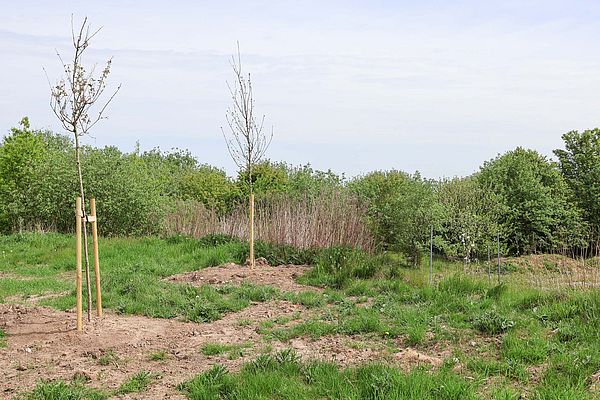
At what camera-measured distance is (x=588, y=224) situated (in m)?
16.9

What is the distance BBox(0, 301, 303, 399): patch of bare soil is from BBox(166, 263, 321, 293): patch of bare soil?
166 centimetres

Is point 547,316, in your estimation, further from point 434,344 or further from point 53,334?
point 53,334

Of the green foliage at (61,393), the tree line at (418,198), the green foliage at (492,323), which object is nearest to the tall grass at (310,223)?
the tree line at (418,198)

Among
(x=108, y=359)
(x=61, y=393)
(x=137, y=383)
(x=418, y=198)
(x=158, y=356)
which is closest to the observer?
(x=61, y=393)

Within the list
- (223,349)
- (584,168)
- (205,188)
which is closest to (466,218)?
(584,168)

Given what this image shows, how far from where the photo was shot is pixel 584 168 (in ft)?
58.9

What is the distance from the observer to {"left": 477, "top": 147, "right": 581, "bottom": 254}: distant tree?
1580 cm

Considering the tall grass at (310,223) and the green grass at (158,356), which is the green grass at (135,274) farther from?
the green grass at (158,356)

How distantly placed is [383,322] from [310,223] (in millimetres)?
5401

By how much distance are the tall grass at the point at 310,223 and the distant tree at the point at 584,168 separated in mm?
7639

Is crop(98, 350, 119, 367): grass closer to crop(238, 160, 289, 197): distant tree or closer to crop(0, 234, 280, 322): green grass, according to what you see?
crop(0, 234, 280, 322): green grass

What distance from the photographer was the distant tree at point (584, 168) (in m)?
17.2

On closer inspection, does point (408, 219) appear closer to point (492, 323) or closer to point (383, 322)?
point (383, 322)

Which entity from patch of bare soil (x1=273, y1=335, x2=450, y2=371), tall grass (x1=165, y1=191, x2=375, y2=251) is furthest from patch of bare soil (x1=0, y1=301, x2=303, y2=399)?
tall grass (x1=165, y1=191, x2=375, y2=251)
